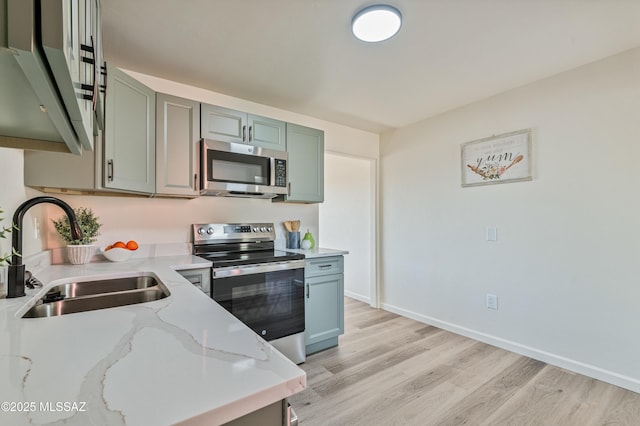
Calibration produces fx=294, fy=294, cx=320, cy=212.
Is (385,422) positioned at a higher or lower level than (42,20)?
lower

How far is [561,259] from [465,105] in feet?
5.40

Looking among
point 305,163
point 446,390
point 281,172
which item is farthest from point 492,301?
point 281,172

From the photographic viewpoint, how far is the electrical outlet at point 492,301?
8.93ft

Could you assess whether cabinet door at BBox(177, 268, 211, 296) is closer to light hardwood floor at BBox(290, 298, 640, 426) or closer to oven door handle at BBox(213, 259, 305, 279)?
oven door handle at BBox(213, 259, 305, 279)

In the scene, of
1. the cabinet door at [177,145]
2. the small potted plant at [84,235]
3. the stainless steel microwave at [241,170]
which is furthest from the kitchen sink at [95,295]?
the stainless steel microwave at [241,170]

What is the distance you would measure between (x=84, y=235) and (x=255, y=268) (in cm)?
109

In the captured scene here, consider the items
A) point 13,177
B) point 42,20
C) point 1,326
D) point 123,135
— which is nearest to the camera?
point 42,20

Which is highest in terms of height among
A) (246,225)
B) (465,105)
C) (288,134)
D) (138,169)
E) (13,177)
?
(465,105)

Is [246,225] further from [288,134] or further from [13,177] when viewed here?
[13,177]

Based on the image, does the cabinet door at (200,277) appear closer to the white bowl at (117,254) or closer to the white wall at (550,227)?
the white bowl at (117,254)

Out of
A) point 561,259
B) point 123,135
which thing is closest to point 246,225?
point 123,135

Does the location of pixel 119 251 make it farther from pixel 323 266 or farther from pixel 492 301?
pixel 492 301

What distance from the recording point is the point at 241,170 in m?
2.41

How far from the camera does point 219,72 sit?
7.56 ft
